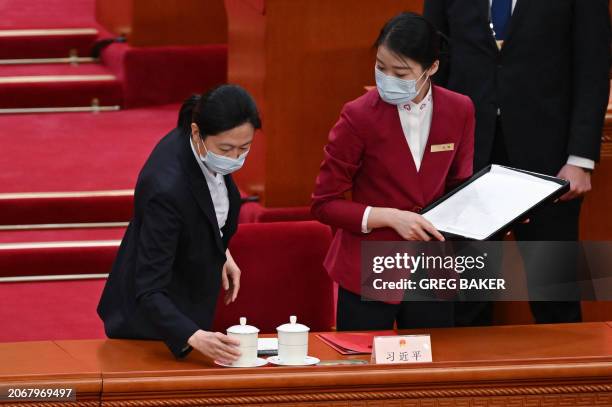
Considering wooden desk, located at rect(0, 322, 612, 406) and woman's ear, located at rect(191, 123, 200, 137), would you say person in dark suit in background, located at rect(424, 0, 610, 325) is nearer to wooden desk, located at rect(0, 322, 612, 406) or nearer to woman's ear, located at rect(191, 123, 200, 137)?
wooden desk, located at rect(0, 322, 612, 406)

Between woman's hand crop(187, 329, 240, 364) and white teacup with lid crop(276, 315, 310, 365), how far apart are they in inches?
4.6

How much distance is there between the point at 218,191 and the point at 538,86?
3.80ft

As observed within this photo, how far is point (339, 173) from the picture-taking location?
3240mm

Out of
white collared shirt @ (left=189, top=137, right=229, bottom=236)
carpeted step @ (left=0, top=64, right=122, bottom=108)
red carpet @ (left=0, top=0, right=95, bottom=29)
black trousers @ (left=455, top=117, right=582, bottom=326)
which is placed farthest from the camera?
red carpet @ (left=0, top=0, right=95, bottom=29)

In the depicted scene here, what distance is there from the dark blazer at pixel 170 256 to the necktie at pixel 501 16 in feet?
3.45

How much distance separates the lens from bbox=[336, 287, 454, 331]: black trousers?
3279 mm

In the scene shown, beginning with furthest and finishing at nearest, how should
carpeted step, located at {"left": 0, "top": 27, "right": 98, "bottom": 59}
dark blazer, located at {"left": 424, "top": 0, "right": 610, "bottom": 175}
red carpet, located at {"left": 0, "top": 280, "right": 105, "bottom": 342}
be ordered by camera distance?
carpeted step, located at {"left": 0, "top": 27, "right": 98, "bottom": 59}
red carpet, located at {"left": 0, "top": 280, "right": 105, "bottom": 342}
dark blazer, located at {"left": 424, "top": 0, "right": 610, "bottom": 175}

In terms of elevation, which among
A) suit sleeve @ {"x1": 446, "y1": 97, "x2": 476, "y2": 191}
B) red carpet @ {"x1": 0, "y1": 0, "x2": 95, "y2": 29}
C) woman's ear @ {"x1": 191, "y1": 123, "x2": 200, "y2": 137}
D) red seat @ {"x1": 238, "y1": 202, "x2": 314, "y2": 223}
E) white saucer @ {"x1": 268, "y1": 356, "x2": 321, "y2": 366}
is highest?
red carpet @ {"x1": 0, "y1": 0, "x2": 95, "y2": 29}

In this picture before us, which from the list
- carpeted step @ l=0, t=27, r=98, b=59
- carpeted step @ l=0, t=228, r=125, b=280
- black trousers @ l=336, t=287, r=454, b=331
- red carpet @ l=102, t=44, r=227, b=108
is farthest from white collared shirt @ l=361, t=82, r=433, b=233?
carpeted step @ l=0, t=27, r=98, b=59

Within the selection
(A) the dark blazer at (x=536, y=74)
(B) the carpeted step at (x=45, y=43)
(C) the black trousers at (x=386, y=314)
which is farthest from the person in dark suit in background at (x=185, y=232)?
(B) the carpeted step at (x=45, y=43)

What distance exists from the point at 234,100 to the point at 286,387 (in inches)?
25.4

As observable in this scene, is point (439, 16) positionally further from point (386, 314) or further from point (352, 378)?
point (352, 378)

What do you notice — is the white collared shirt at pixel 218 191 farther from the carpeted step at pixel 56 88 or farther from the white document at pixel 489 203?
the carpeted step at pixel 56 88

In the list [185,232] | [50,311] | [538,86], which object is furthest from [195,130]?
[50,311]
